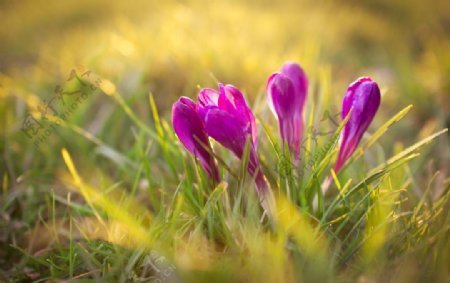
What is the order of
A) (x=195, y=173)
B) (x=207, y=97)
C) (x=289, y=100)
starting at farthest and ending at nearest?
(x=195, y=173)
(x=289, y=100)
(x=207, y=97)

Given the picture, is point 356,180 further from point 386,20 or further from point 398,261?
point 386,20

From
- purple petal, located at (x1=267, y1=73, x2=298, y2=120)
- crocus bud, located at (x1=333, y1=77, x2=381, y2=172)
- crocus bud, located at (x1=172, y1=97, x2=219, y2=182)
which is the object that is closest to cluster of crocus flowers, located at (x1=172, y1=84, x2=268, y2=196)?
crocus bud, located at (x1=172, y1=97, x2=219, y2=182)

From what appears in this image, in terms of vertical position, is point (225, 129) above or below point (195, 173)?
above

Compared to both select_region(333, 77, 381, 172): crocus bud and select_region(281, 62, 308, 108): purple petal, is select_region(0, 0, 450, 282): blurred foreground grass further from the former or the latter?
select_region(281, 62, 308, 108): purple petal

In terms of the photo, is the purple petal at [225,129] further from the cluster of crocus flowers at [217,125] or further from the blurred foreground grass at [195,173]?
the blurred foreground grass at [195,173]

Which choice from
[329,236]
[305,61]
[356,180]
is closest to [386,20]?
[305,61]

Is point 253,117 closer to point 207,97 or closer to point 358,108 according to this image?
point 207,97

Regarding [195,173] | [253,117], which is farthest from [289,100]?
[195,173]

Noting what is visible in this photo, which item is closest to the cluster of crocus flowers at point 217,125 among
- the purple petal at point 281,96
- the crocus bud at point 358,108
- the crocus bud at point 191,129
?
the crocus bud at point 191,129
